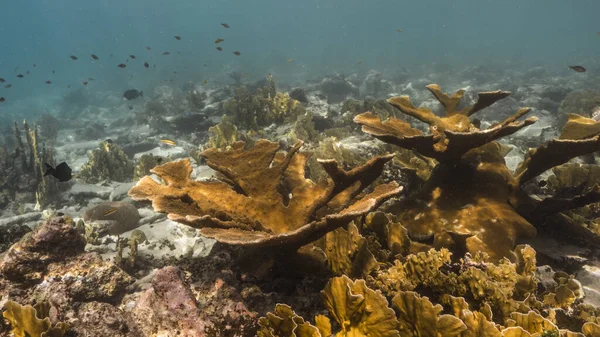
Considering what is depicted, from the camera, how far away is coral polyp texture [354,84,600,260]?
2.93m

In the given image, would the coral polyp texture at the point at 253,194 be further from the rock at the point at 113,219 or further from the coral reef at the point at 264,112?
the coral reef at the point at 264,112

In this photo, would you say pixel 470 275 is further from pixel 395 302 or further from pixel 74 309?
pixel 74 309

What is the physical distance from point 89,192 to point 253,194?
805 cm

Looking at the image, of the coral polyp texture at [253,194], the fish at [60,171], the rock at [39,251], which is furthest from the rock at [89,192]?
the coral polyp texture at [253,194]

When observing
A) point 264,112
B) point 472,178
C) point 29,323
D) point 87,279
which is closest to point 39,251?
point 87,279

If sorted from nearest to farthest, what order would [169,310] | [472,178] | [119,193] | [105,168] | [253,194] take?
[169,310] → [253,194] → [472,178] → [119,193] → [105,168]

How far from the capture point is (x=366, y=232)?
3137 millimetres

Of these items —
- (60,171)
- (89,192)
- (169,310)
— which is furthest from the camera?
(89,192)

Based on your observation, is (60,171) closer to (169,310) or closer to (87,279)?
(87,279)

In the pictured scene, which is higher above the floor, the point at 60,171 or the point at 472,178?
the point at 472,178

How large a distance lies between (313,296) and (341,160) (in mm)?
3553

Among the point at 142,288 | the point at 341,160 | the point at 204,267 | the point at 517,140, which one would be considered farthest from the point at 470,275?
the point at 517,140

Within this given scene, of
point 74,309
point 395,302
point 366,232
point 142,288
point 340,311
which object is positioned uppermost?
point 395,302

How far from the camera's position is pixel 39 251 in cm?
321
